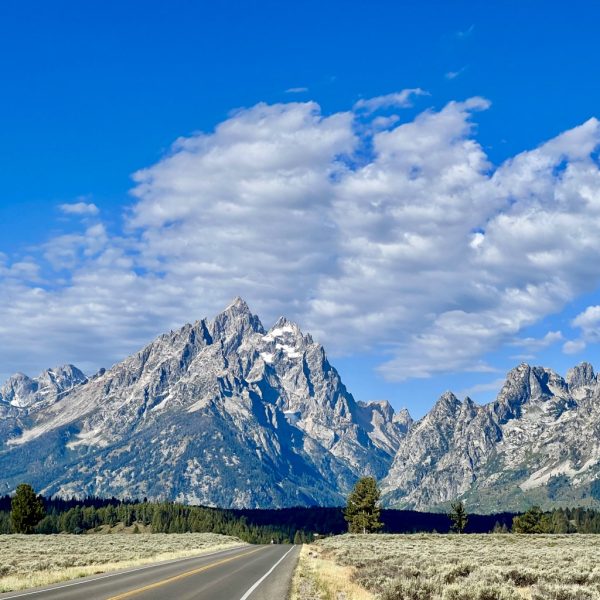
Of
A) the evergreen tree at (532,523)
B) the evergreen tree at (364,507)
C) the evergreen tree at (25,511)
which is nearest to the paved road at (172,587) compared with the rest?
the evergreen tree at (364,507)

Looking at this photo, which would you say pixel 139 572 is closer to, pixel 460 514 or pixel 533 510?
pixel 533 510

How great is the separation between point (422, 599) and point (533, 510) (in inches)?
5363

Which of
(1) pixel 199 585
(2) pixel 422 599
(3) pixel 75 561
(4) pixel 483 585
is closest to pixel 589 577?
(4) pixel 483 585

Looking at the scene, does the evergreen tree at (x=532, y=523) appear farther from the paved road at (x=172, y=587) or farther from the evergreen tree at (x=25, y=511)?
the paved road at (x=172, y=587)

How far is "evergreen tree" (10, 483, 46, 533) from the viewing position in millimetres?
124562

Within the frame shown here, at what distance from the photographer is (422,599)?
23.4 m

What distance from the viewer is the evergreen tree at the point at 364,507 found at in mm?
129750

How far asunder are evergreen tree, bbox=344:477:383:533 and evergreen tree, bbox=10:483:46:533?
206 ft

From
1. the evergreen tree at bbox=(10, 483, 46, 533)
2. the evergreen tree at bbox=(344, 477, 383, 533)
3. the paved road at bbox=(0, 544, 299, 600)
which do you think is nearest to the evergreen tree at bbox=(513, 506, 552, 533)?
the evergreen tree at bbox=(344, 477, 383, 533)

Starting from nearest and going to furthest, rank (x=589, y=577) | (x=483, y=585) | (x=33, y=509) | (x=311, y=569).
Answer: (x=483, y=585), (x=589, y=577), (x=311, y=569), (x=33, y=509)

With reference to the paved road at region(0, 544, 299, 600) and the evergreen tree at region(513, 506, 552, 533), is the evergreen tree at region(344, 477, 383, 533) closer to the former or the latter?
the evergreen tree at region(513, 506, 552, 533)

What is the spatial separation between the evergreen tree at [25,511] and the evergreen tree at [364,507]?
62.8 meters

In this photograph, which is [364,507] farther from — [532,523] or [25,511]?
[25,511]

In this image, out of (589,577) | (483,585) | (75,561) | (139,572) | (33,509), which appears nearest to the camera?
(483,585)
